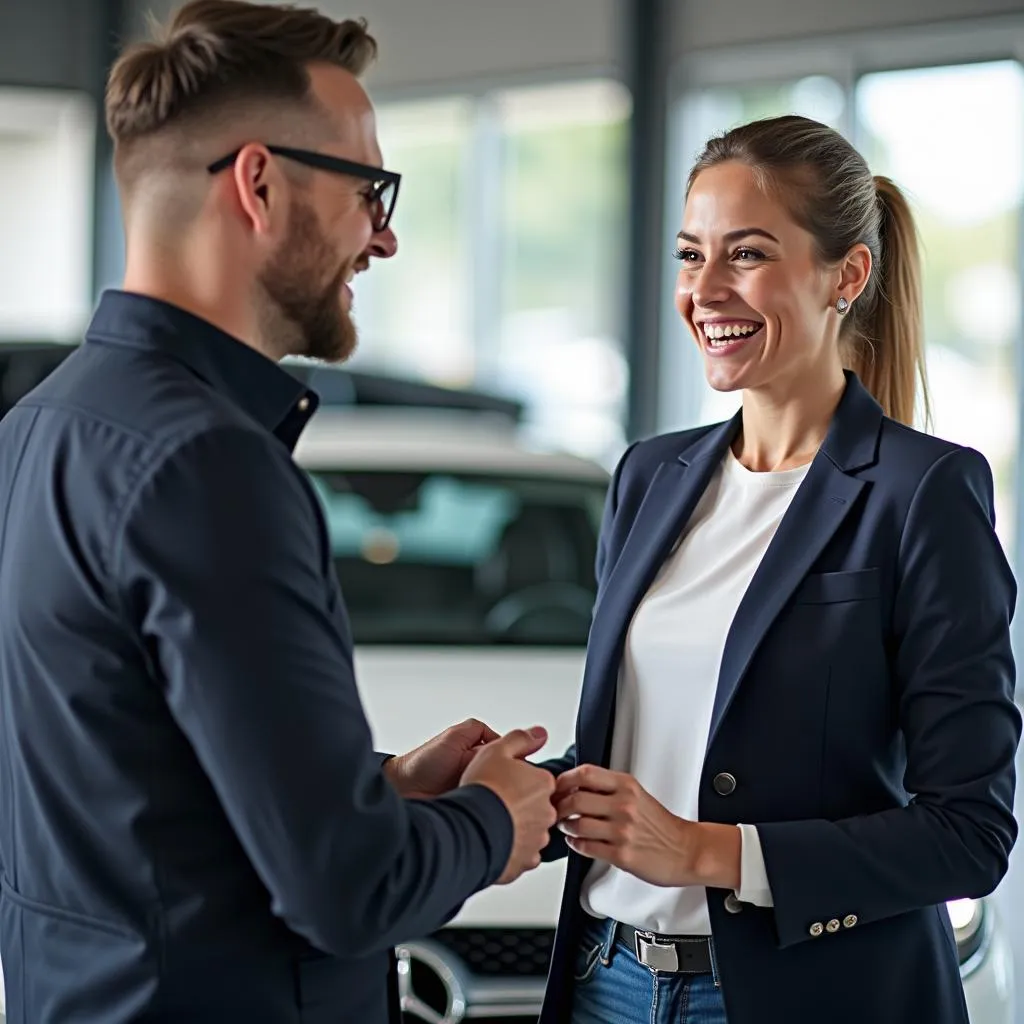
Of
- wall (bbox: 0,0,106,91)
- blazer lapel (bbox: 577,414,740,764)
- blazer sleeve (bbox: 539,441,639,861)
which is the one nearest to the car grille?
blazer sleeve (bbox: 539,441,639,861)

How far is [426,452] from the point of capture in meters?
3.61

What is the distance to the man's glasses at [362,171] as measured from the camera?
1247mm

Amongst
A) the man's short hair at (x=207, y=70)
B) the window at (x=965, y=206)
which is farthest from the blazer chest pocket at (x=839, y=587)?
the window at (x=965, y=206)

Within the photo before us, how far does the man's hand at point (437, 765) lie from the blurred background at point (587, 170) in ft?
19.7

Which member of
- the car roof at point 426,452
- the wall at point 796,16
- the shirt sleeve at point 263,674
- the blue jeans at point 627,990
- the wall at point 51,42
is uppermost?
the wall at point 51,42

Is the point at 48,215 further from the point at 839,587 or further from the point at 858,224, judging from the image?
the point at 839,587

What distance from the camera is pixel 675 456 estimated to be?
1.81 meters

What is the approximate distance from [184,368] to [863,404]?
0.81 m

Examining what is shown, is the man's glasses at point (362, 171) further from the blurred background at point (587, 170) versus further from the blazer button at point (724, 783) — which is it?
the blurred background at point (587, 170)

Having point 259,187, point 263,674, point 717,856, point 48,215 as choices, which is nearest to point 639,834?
point 717,856

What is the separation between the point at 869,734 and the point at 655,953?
332 millimetres

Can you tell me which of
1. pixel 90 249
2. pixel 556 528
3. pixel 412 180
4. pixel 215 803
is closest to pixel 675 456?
pixel 215 803

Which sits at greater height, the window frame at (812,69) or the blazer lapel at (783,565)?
the window frame at (812,69)

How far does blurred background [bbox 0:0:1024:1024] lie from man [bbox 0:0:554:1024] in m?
6.25
